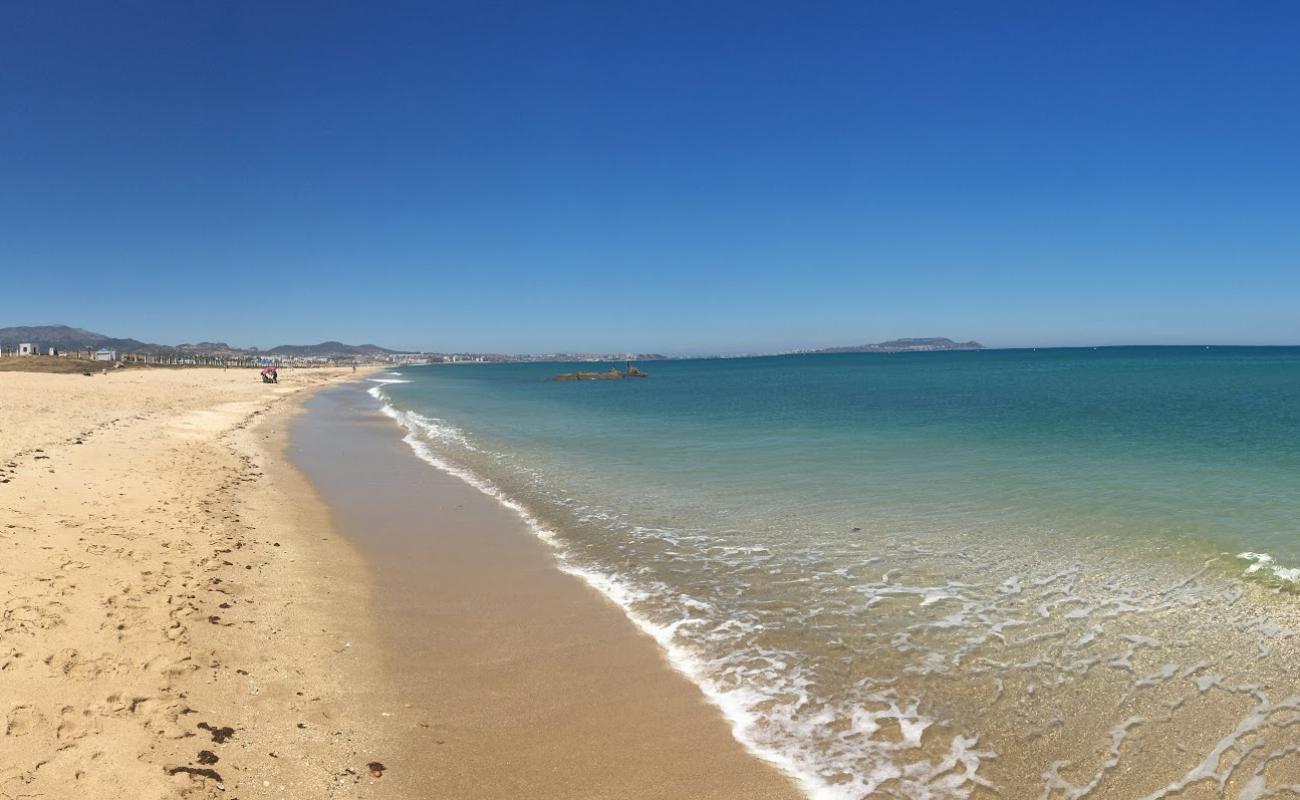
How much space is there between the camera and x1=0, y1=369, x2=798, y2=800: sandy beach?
4391 millimetres

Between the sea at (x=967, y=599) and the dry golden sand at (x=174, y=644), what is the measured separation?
9.89 ft

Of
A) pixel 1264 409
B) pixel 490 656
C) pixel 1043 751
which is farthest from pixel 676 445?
pixel 1264 409

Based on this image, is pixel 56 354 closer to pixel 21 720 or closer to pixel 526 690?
pixel 21 720

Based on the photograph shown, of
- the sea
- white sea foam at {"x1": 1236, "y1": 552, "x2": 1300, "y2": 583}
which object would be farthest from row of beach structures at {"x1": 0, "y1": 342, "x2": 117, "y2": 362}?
white sea foam at {"x1": 1236, "y1": 552, "x2": 1300, "y2": 583}

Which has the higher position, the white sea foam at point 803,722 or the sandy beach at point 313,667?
the sandy beach at point 313,667

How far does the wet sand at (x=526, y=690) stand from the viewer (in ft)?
14.8

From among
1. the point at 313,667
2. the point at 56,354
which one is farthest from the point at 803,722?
the point at 56,354

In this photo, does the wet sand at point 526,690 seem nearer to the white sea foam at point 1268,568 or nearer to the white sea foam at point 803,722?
the white sea foam at point 803,722

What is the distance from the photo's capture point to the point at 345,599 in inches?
310

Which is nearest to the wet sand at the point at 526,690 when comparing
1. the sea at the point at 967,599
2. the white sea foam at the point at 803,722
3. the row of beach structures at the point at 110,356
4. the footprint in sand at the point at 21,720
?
the white sea foam at the point at 803,722

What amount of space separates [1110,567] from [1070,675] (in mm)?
3713

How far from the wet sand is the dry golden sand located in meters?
0.38

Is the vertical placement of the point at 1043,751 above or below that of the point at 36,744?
below

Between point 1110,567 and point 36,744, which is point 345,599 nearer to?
point 36,744
